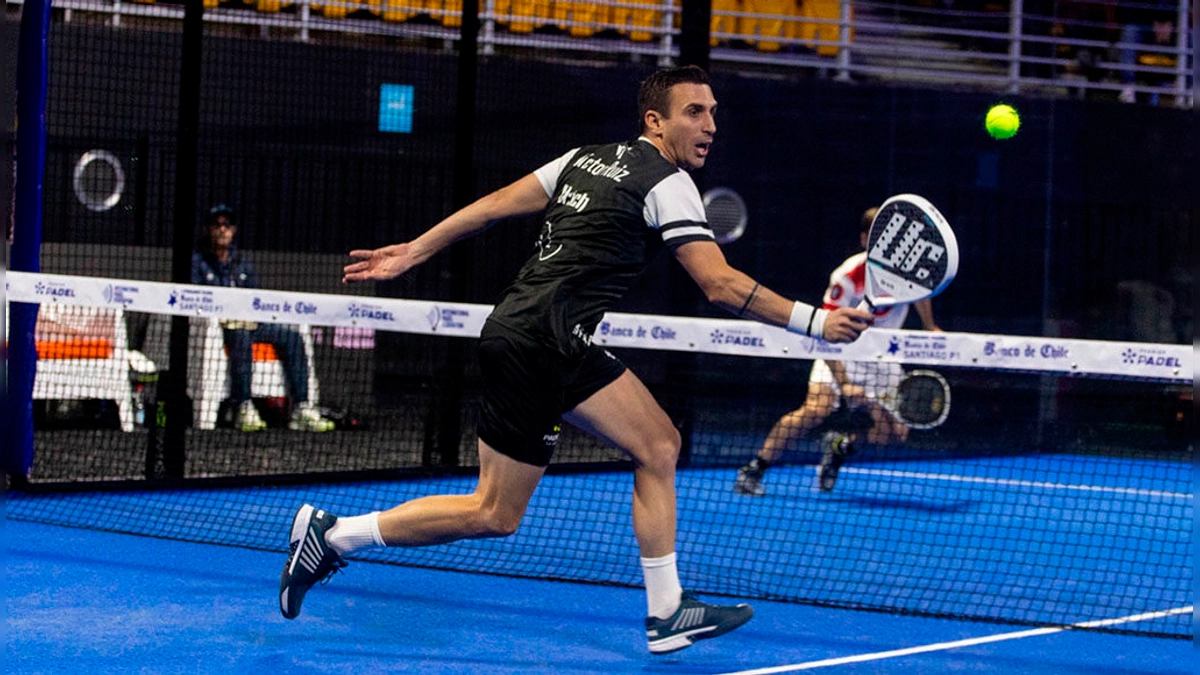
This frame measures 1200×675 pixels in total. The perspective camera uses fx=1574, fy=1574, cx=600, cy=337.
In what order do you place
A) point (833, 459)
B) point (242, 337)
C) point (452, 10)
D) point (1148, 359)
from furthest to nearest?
point (452, 10)
point (242, 337)
point (833, 459)
point (1148, 359)

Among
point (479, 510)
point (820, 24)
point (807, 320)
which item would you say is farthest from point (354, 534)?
point (820, 24)

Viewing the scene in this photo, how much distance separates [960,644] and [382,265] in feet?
8.38

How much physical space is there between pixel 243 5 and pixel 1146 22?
11.4 m

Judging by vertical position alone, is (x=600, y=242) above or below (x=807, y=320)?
above

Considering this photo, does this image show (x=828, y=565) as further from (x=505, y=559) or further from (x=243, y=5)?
(x=243, y=5)

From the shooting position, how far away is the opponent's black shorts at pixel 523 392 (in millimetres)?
5215

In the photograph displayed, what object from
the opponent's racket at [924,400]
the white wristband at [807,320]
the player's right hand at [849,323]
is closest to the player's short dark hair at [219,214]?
the opponent's racket at [924,400]

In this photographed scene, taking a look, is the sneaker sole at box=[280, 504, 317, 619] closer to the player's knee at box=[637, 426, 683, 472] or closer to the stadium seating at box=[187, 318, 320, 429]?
the player's knee at box=[637, 426, 683, 472]

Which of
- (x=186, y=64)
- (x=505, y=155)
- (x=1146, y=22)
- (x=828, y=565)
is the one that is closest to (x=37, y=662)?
(x=828, y=565)

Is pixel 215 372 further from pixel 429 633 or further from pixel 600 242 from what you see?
pixel 600 242

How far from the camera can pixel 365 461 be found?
10.7 meters

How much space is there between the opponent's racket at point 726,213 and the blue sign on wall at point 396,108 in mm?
2534

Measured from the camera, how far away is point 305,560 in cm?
555

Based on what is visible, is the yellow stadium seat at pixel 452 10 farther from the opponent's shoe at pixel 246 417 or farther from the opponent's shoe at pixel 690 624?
the opponent's shoe at pixel 690 624
